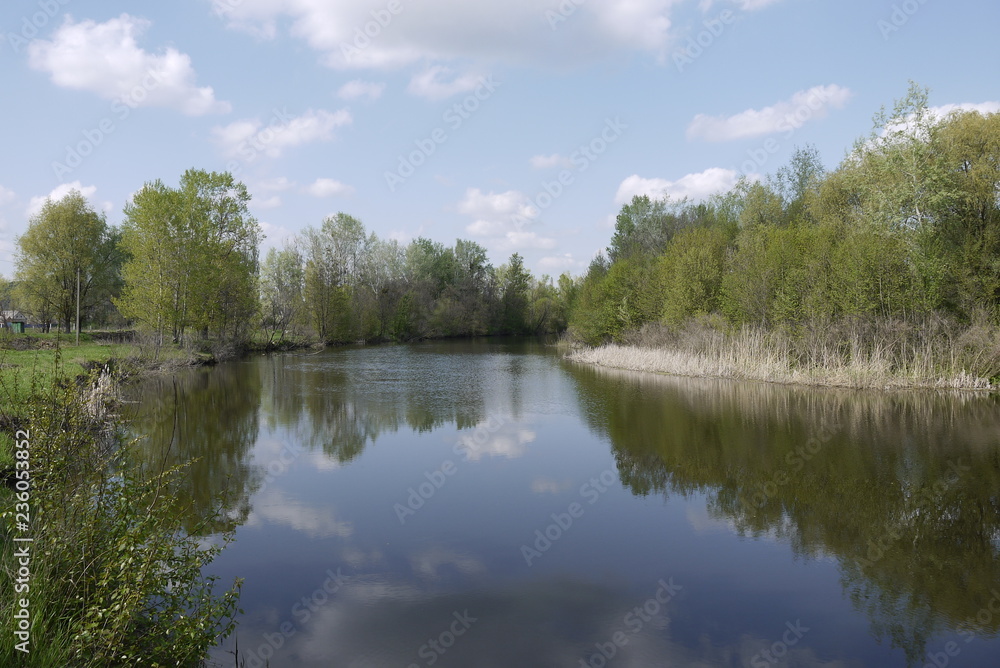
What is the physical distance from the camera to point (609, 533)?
755 cm

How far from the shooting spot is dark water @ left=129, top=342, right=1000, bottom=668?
5090mm

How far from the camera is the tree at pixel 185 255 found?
29875mm

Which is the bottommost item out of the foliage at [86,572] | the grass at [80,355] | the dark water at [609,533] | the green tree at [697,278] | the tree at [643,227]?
the dark water at [609,533]

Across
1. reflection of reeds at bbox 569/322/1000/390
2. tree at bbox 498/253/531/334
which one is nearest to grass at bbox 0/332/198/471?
reflection of reeds at bbox 569/322/1000/390

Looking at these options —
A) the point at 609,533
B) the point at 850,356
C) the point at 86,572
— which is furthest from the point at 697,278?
the point at 86,572

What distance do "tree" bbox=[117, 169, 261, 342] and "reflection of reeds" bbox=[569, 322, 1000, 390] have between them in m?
23.8

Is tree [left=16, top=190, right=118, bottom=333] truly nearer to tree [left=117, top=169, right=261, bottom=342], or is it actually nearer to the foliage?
tree [left=117, top=169, right=261, bottom=342]

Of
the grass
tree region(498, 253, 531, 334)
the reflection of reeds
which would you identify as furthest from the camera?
tree region(498, 253, 531, 334)

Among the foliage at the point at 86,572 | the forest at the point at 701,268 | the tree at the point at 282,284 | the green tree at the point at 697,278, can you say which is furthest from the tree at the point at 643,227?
the foliage at the point at 86,572

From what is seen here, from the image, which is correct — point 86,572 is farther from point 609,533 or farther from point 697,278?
point 697,278

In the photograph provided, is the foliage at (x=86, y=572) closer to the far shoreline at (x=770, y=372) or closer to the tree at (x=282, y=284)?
the far shoreline at (x=770, y=372)

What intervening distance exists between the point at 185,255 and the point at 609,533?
29986 millimetres

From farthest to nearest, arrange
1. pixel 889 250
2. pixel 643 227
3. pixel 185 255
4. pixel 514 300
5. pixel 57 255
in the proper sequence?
pixel 514 300 < pixel 643 227 < pixel 57 255 < pixel 185 255 < pixel 889 250

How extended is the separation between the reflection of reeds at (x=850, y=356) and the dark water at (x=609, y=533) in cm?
252
